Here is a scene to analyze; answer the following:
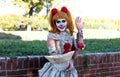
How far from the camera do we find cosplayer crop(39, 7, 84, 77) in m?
4.56

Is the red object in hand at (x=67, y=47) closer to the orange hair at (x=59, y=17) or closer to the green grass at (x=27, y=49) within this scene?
the orange hair at (x=59, y=17)

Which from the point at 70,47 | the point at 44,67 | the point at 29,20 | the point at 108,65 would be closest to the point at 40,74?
the point at 44,67

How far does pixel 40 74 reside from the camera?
4.67m

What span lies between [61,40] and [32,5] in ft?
62.7

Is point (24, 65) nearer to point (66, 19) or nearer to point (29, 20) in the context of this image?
point (66, 19)

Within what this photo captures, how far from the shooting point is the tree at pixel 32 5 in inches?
875

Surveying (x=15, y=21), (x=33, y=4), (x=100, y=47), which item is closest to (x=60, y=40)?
(x=100, y=47)

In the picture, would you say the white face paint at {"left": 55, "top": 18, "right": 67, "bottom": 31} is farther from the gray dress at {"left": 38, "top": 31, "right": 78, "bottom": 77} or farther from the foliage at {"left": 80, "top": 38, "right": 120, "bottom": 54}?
the foliage at {"left": 80, "top": 38, "right": 120, "bottom": 54}

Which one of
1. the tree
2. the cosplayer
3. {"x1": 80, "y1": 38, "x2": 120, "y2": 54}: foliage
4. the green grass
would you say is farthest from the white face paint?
the tree

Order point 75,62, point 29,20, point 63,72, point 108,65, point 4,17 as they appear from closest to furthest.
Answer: point 63,72 → point 75,62 → point 108,65 → point 4,17 → point 29,20

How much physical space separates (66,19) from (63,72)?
26.8 inches

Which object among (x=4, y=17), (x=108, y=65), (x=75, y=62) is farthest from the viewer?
(x=4, y=17)

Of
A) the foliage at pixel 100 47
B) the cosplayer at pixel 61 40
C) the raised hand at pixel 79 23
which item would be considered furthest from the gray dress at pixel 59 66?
the foliage at pixel 100 47

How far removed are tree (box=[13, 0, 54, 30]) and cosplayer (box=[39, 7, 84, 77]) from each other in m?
17.5
